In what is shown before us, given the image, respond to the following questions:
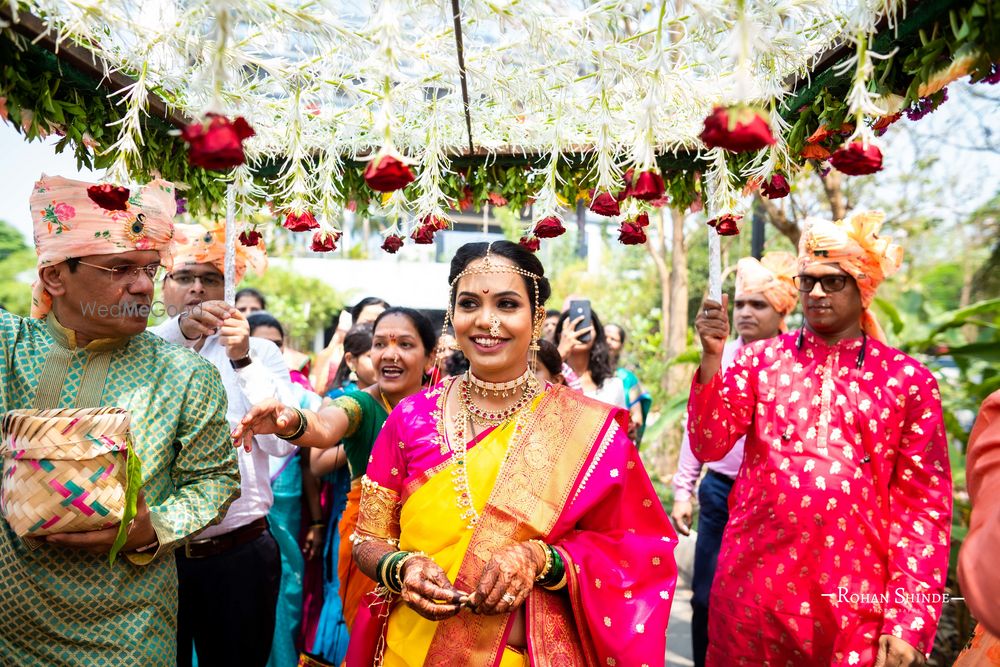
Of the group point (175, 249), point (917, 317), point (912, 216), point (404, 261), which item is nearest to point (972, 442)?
point (175, 249)

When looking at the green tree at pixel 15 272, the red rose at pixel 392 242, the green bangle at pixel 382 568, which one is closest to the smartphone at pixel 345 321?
the red rose at pixel 392 242

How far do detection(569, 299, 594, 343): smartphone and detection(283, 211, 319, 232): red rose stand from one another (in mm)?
3206

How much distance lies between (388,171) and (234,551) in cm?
219

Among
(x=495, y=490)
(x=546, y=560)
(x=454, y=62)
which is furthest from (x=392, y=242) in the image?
(x=546, y=560)

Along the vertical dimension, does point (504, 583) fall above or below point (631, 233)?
below

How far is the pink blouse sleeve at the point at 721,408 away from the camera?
305cm

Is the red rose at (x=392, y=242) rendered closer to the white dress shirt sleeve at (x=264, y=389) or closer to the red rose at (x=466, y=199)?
the red rose at (x=466, y=199)

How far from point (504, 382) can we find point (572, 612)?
2.45 feet

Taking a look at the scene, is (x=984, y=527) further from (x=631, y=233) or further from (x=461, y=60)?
(x=461, y=60)

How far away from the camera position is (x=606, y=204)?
224cm

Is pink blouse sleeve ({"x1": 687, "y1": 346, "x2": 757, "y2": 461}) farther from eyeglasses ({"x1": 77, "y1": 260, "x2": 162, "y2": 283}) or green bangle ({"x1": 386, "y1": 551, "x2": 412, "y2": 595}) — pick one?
eyeglasses ({"x1": 77, "y1": 260, "x2": 162, "y2": 283})

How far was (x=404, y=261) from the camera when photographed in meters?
30.3

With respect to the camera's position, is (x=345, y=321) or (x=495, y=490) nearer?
(x=495, y=490)

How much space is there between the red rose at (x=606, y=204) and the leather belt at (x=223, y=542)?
6.73ft
